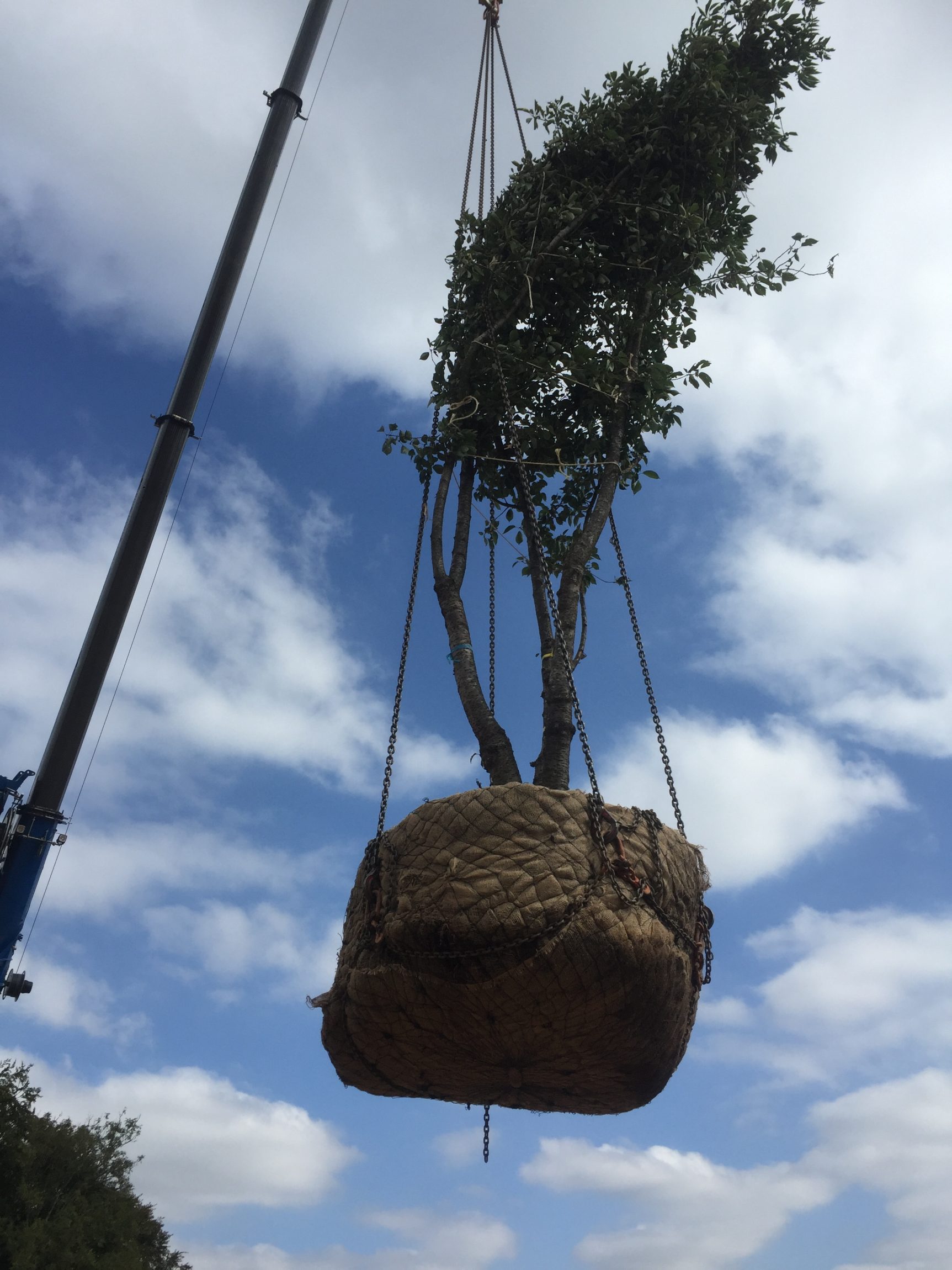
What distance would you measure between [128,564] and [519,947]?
6.11 metres

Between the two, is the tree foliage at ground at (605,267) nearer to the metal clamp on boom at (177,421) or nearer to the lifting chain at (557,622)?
the lifting chain at (557,622)

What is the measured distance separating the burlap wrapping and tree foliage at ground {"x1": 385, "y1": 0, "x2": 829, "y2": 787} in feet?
7.41

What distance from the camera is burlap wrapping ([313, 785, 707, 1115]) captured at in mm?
3645

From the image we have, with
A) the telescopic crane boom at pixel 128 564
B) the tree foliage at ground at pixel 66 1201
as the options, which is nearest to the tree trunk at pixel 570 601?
the telescopic crane boom at pixel 128 564

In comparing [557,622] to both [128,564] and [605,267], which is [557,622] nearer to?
[605,267]

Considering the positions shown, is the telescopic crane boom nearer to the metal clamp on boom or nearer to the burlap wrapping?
the metal clamp on boom

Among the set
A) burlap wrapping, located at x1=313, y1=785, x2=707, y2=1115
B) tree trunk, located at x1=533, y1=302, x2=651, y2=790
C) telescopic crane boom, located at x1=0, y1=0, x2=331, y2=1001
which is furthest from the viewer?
telescopic crane boom, located at x1=0, y1=0, x2=331, y2=1001

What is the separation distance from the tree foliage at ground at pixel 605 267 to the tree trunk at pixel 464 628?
0.02 meters

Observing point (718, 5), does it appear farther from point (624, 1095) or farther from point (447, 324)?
point (624, 1095)

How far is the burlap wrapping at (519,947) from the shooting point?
364 cm

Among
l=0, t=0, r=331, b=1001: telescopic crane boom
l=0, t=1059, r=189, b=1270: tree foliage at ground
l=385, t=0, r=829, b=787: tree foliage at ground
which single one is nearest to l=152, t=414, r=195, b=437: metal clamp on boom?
l=0, t=0, r=331, b=1001: telescopic crane boom

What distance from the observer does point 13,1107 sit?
17.7m

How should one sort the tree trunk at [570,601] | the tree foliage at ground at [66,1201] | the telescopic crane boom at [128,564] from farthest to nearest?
the tree foliage at ground at [66,1201]
the telescopic crane boom at [128,564]
the tree trunk at [570,601]

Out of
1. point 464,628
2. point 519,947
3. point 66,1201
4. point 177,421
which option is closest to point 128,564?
point 177,421
